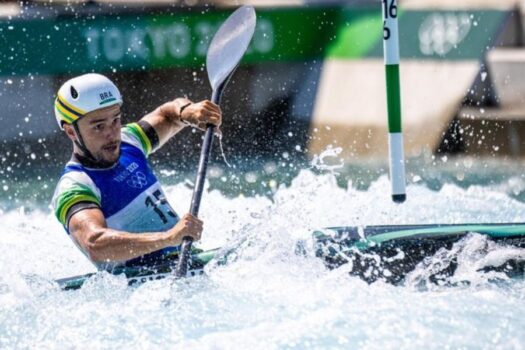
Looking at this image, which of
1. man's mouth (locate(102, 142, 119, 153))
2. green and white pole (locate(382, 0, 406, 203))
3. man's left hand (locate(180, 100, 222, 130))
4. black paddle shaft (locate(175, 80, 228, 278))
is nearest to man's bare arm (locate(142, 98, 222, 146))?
man's left hand (locate(180, 100, 222, 130))

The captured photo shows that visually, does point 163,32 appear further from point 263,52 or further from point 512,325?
point 512,325

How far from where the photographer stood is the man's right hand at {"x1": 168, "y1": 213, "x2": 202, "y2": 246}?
136 inches

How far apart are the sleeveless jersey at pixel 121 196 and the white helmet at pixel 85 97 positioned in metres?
0.19

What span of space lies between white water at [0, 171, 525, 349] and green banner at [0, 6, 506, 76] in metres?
2.89

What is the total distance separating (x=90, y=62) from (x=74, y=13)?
0.35 metres

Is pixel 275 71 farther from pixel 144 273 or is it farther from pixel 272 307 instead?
pixel 272 307

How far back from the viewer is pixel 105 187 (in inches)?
152

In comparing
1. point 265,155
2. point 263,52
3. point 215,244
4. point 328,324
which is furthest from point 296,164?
point 328,324

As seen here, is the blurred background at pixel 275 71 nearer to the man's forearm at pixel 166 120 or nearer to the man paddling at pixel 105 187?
the man's forearm at pixel 166 120

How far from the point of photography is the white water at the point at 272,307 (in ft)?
10.4

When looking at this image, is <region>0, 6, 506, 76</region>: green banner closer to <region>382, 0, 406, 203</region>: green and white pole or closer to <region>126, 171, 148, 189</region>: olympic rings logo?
<region>382, 0, 406, 203</region>: green and white pole

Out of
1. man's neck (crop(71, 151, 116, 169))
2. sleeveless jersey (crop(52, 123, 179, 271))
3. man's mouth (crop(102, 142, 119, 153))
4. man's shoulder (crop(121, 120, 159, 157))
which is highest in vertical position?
man's shoulder (crop(121, 120, 159, 157))

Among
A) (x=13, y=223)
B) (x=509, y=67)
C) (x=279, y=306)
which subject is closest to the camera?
(x=279, y=306)

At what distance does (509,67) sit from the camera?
686cm
